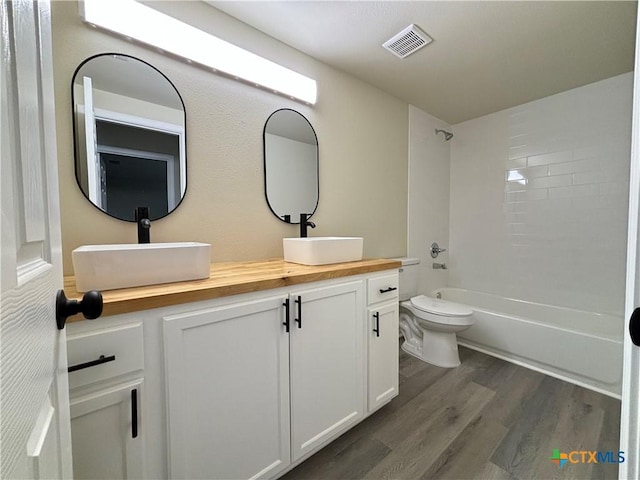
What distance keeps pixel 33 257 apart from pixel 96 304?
122mm

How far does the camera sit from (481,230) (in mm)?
2826

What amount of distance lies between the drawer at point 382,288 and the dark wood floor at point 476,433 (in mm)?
720

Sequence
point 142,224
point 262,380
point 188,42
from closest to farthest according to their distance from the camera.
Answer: point 262,380 < point 142,224 < point 188,42

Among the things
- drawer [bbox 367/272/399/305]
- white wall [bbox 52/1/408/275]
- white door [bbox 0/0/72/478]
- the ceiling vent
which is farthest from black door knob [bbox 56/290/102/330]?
the ceiling vent

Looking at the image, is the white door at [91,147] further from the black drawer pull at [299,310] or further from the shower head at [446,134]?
the shower head at [446,134]

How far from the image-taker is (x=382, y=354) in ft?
4.78

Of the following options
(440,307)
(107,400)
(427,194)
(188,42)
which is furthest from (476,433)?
(188,42)

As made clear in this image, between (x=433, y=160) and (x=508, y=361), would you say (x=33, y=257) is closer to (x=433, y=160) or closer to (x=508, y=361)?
(x=508, y=361)

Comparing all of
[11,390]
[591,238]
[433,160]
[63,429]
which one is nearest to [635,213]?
[11,390]

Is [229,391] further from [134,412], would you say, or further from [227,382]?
[134,412]

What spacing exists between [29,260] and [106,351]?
19.0 inches

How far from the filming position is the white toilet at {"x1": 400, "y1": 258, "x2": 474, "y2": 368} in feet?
6.55

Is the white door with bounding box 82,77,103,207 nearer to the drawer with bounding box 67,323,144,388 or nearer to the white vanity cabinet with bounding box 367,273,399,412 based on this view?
the drawer with bounding box 67,323,144,388

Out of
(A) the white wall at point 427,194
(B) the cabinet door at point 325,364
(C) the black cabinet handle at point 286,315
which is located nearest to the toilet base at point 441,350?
(A) the white wall at point 427,194
